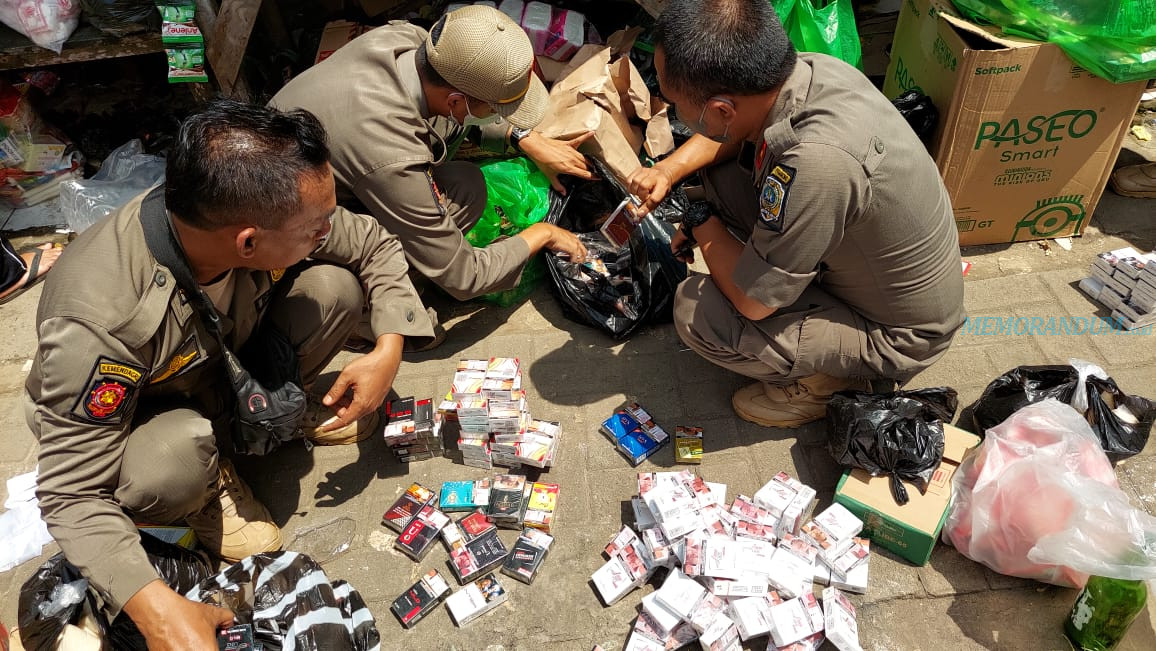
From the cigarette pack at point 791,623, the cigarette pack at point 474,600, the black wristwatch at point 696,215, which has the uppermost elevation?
the black wristwatch at point 696,215

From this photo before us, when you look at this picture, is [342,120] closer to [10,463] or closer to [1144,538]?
[10,463]

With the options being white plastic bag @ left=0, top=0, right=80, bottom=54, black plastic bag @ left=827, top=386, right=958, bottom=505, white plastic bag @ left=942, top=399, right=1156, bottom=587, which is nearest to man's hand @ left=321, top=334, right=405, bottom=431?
black plastic bag @ left=827, top=386, right=958, bottom=505

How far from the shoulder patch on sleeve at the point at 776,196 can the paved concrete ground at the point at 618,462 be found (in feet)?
3.82

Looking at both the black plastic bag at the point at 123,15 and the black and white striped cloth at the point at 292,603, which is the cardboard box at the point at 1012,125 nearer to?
the black and white striped cloth at the point at 292,603

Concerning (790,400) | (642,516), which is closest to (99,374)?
(642,516)

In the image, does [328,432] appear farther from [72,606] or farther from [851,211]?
[851,211]

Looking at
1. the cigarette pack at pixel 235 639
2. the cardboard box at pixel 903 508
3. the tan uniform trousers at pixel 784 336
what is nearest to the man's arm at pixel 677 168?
the tan uniform trousers at pixel 784 336

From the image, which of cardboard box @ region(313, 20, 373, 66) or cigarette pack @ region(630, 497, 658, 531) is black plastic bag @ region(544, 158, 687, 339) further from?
cardboard box @ region(313, 20, 373, 66)

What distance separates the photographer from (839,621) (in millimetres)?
2656

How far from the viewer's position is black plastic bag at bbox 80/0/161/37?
459 cm

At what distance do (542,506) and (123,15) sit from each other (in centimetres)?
399

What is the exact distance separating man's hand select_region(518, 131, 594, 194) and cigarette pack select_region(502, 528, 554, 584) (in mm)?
1939

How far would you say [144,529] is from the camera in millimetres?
2746

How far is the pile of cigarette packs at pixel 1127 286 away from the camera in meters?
3.80
